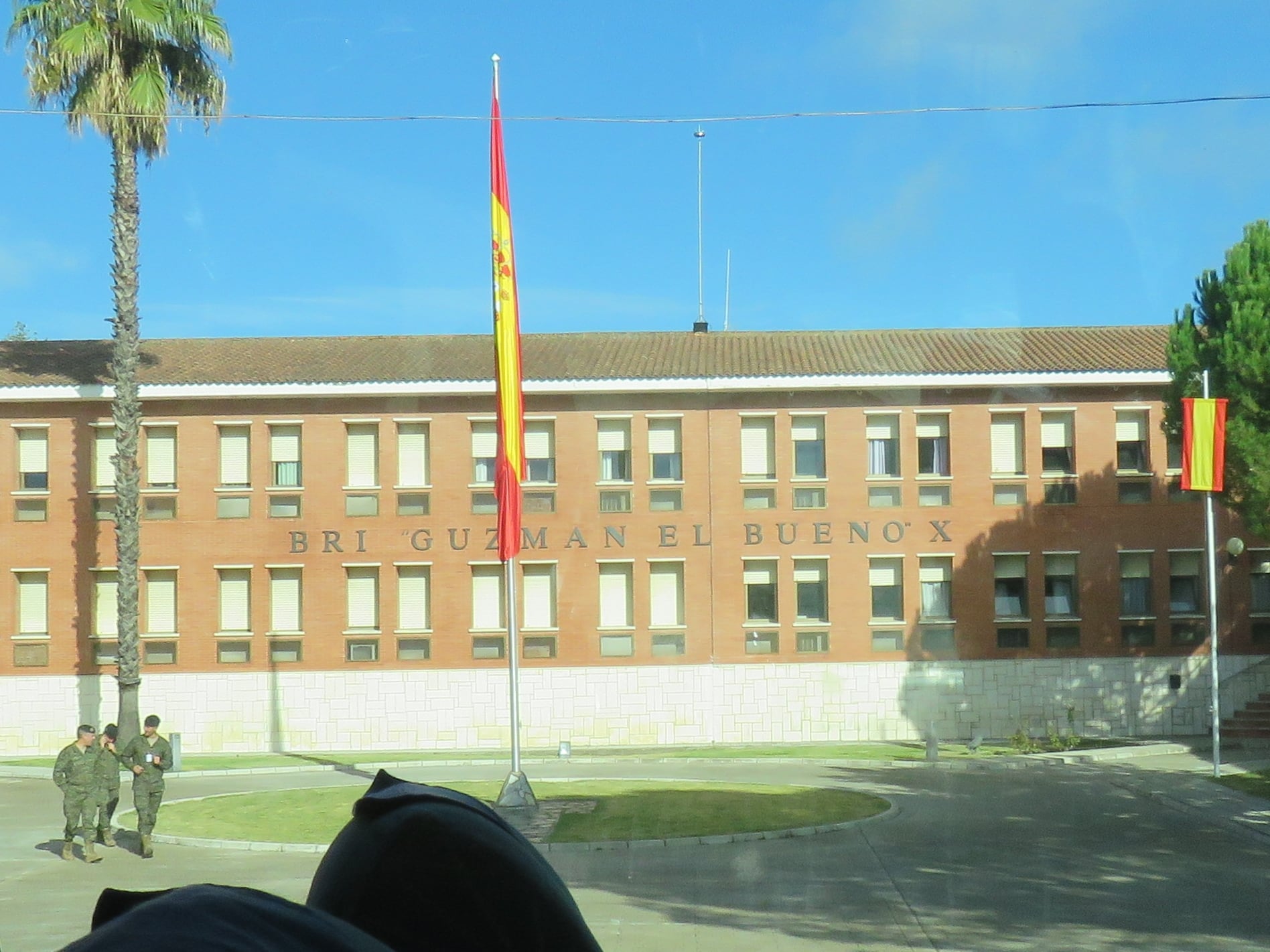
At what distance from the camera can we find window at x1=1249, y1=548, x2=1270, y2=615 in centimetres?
3378

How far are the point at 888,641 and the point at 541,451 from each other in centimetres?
937

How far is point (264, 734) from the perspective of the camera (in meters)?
33.5

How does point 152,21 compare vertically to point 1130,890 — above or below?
above

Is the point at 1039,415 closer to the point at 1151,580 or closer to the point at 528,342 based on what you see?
the point at 1151,580

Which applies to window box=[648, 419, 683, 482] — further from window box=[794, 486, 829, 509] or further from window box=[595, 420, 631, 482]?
window box=[794, 486, 829, 509]

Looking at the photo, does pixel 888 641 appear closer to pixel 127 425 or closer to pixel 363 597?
pixel 363 597

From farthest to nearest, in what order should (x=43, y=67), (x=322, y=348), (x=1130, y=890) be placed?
(x=322, y=348) < (x=43, y=67) < (x=1130, y=890)

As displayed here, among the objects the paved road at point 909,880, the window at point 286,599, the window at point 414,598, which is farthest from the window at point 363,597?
the paved road at point 909,880

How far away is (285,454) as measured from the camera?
1337 inches

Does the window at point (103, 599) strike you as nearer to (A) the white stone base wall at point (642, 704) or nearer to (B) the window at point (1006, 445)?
(A) the white stone base wall at point (642, 704)

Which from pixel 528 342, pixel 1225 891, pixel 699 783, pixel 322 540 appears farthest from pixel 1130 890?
pixel 528 342

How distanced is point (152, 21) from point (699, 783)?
17308 millimetres

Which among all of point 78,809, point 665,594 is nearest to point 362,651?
point 665,594

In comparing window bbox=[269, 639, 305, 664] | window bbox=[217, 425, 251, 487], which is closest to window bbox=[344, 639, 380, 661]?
window bbox=[269, 639, 305, 664]
